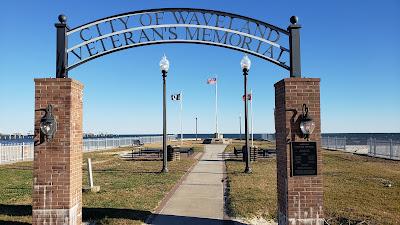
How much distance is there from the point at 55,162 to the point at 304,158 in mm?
4569

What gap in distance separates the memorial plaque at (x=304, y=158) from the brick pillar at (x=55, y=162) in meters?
4.12

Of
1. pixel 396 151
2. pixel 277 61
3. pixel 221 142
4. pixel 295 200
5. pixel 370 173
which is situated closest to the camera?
pixel 295 200

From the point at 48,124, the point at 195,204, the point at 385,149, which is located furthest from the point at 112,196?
the point at 385,149

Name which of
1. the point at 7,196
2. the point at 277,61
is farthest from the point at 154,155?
the point at 277,61

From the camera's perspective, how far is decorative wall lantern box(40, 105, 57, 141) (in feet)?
23.1

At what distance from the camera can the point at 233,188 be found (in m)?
13.1

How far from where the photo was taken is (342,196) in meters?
11.4

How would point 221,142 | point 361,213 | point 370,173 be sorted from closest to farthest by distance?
point 361,213
point 370,173
point 221,142

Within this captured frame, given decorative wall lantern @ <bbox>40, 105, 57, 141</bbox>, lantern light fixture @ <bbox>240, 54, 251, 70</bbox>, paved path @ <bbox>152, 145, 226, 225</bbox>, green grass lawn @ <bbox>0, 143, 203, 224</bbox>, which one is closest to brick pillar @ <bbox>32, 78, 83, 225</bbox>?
decorative wall lantern @ <bbox>40, 105, 57, 141</bbox>

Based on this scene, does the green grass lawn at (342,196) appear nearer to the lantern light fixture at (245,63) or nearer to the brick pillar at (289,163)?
the brick pillar at (289,163)

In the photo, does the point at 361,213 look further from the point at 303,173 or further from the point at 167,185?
the point at 167,185

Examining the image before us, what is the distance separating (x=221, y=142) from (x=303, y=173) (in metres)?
45.9

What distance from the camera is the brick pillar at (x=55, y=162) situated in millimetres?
7133

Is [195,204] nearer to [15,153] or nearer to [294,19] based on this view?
[294,19]
